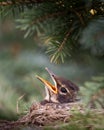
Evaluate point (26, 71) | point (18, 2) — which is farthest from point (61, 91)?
point (26, 71)

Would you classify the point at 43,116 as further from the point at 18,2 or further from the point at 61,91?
the point at 61,91

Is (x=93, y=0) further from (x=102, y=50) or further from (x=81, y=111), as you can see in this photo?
(x=81, y=111)

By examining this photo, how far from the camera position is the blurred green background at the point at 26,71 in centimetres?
435

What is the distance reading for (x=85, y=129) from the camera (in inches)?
115

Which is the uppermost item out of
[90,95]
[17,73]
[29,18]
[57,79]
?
[29,18]

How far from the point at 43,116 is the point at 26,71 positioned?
107 inches

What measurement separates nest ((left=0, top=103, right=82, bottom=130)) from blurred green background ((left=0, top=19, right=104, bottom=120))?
127mm

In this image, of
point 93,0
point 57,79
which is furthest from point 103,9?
point 57,79

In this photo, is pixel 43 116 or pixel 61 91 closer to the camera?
pixel 43 116

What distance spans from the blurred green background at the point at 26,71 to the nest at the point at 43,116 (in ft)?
0.42

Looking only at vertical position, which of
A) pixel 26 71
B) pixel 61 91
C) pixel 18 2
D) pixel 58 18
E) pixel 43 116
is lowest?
pixel 26 71

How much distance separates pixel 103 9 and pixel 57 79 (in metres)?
1.23

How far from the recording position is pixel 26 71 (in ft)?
20.8

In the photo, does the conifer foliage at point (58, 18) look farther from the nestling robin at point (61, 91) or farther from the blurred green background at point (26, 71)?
the nestling robin at point (61, 91)
